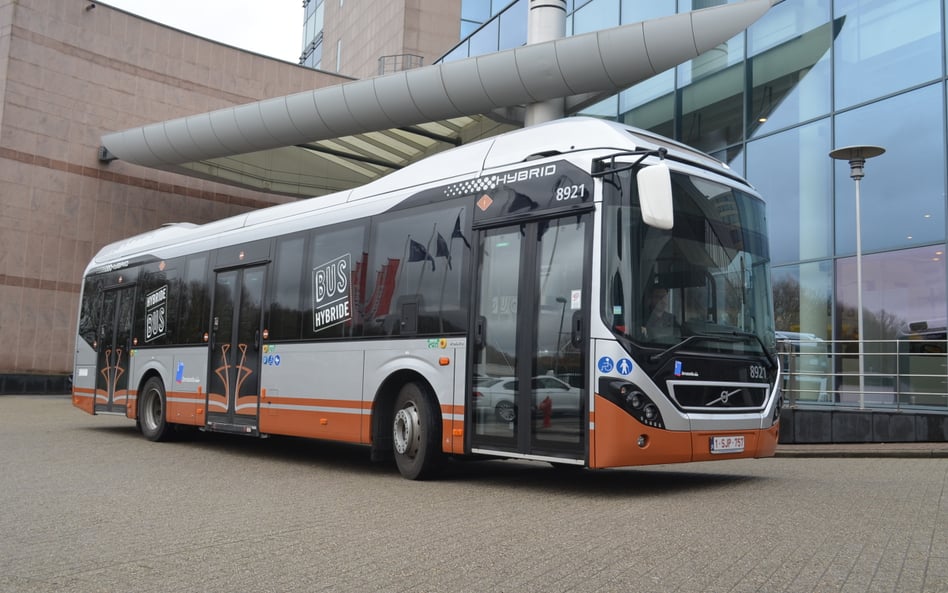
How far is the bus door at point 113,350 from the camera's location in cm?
1562

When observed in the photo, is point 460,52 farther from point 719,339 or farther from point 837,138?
point 719,339

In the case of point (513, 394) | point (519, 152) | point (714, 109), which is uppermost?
point (714, 109)

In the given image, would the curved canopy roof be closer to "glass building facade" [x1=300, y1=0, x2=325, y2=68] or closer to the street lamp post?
the street lamp post

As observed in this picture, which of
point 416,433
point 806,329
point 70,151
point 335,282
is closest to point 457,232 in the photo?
point 416,433

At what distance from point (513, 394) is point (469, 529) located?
7.01 ft

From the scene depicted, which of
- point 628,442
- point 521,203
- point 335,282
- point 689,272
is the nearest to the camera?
point 628,442

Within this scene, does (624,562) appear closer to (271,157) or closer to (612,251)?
(612,251)

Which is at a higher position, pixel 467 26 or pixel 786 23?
pixel 467 26

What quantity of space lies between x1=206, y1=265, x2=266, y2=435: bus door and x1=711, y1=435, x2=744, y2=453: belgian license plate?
622cm

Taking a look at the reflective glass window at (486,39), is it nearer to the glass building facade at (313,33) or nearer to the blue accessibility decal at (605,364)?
the blue accessibility decal at (605,364)

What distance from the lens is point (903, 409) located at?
46.8 feet

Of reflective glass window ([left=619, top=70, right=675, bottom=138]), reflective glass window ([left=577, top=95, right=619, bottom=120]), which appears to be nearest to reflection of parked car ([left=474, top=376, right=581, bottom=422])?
reflective glass window ([left=619, top=70, right=675, bottom=138])

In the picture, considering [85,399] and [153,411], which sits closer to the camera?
[153,411]

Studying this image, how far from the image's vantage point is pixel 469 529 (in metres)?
6.39
